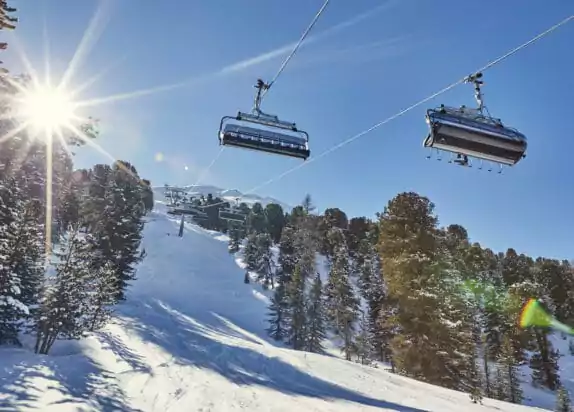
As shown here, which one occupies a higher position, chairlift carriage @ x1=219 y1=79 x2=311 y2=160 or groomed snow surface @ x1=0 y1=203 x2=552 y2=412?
chairlift carriage @ x1=219 y1=79 x2=311 y2=160

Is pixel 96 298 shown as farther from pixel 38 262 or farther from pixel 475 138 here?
pixel 475 138

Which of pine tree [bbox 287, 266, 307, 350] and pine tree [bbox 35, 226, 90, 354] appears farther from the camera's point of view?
pine tree [bbox 287, 266, 307, 350]

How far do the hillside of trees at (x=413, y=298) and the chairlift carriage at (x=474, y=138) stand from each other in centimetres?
902

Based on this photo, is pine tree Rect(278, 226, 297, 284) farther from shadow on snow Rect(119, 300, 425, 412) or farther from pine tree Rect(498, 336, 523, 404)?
shadow on snow Rect(119, 300, 425, 412)

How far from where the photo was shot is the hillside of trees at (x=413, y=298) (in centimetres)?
1941

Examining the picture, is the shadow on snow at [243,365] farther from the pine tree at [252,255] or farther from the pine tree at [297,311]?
the pine tree at [252,255]

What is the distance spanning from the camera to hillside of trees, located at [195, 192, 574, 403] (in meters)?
19.4

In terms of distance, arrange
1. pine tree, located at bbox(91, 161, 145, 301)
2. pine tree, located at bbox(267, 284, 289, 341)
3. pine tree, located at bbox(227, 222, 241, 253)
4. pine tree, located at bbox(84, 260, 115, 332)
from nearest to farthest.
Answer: pine tree, located at bbox(84, 260, 115, 332) < pine tree, located at bbox(91, 161, 145, 301) < pine tree, located at bbox(267, 284, 289, 341) < pine tree, located at bbox(227, 222, 241, 253)

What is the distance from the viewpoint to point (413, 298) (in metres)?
19.5

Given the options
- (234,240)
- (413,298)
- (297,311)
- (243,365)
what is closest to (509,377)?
(297,311)

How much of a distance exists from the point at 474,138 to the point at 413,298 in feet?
42.3

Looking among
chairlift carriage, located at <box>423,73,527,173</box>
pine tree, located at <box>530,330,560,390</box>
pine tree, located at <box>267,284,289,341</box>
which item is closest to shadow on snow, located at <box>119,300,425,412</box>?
chairlift carriage, located at <box>423,73,527,173</box>

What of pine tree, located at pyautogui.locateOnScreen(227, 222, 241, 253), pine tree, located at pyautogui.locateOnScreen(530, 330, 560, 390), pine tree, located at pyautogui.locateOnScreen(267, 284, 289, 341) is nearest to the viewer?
pine tree, located at pyautogui.locateOnScreen(530, 330, 560, 390)

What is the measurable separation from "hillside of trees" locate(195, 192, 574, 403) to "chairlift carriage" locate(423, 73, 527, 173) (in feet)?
29.6
